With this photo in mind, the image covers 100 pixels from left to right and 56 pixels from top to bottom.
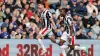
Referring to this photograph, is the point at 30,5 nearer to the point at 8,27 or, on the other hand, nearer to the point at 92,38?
the point at 8,27

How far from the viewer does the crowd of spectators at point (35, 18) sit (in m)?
15.7

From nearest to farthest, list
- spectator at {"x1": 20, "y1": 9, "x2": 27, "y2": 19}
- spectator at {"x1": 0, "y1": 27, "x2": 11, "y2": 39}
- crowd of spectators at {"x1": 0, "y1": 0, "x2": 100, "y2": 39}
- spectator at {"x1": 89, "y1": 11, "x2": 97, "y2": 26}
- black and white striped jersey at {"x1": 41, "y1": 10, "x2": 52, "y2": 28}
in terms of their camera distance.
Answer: black and white striped jersey at {"x1": 41, "y1": 10, "x2": 52, "y2": 28} → spectator at {"x1": 0, "y1": 27, "x2": 11, "y2": 39} → crowd of spectators at {"x1": 0, "y1": 0, "x2": 100, "y2": 39} → spectator at {"x1": 20, "y1": 9, "x2": 27, "y2": 19} → spectator at {"x1": 89, "y1": 11, "x2": 97, "y2": 26}

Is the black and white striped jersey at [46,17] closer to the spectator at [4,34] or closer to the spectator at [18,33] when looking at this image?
the spectator at [18,33]

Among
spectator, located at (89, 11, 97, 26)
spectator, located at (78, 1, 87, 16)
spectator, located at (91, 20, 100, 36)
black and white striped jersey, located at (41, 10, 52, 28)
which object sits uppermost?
black and white striped jersey, located at (41, 10, 52, 28)

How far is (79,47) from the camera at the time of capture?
14000 millimetres

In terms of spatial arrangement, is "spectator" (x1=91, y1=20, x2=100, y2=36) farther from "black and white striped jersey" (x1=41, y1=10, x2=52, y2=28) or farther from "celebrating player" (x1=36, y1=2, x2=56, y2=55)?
"black and white striped jersey" (x1=41, y1=10, x2=52, y2=28)

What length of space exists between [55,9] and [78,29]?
5.53 feet

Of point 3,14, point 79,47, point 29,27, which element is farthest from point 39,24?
point 79,47

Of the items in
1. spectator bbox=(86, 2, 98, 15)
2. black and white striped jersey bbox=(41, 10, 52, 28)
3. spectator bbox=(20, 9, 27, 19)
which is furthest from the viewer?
spectator bbox=(86, 2, 98, 15)

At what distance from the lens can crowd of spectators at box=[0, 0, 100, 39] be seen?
1574 cm

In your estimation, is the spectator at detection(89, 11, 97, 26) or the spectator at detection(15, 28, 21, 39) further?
the spectator at detection(89, 11, 97, 26)

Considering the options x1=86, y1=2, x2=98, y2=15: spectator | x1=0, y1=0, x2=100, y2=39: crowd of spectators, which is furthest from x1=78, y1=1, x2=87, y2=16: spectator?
x1=86, y1=2, x2=98, y2=15: spectator

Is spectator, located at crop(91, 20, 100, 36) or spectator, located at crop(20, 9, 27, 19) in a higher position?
spectator, located at crop(20, 9, 27, 19)

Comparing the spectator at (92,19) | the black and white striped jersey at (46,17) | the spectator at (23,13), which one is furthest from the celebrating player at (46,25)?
the spectator at (92,19)
